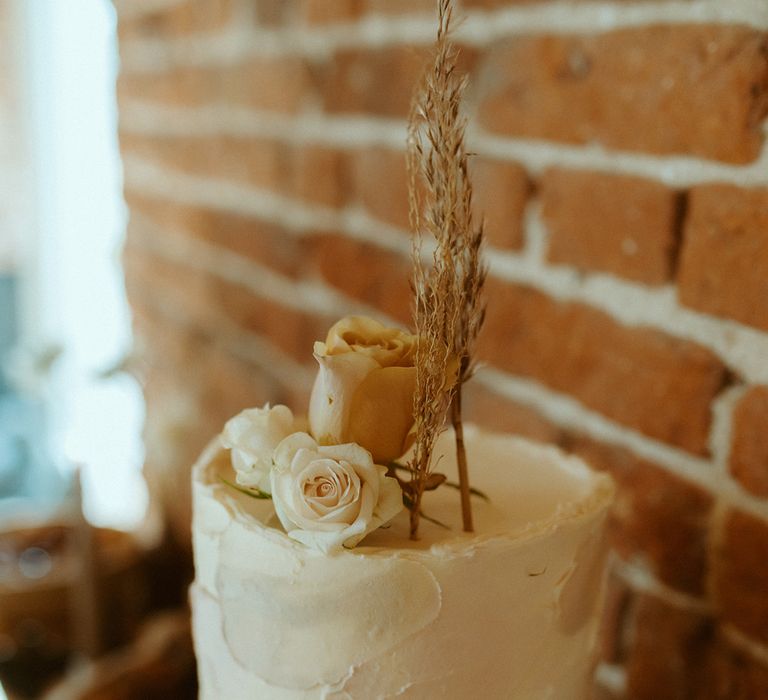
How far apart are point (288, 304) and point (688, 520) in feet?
1.80

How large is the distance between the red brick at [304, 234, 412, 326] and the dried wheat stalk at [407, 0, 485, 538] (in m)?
0.37

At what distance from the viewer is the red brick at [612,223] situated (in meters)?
0.50

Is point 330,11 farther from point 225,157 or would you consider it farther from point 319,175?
point 225,157

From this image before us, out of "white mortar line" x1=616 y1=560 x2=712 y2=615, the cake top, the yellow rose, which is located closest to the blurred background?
"white mortar line" x1=616 y1=560 x2=712 y2=615

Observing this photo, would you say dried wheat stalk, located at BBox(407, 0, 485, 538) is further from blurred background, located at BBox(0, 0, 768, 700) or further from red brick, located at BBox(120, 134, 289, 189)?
red brick, located at BBox(120, 134, 289, 189)

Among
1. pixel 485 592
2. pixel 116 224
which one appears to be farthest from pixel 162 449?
pixel 485 592

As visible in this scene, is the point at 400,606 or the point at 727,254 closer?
the point at 400,606

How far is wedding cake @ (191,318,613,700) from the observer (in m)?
0.32

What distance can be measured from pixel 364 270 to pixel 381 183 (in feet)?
0.29

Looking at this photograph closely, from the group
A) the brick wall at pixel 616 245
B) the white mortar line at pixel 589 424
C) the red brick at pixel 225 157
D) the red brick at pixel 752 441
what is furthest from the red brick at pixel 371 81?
the red brick at pixel 752 441

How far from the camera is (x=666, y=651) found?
21.3 inches

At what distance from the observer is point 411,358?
339 millimetres

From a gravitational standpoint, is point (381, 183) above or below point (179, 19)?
below

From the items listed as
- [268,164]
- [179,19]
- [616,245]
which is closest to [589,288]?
[616,245]
